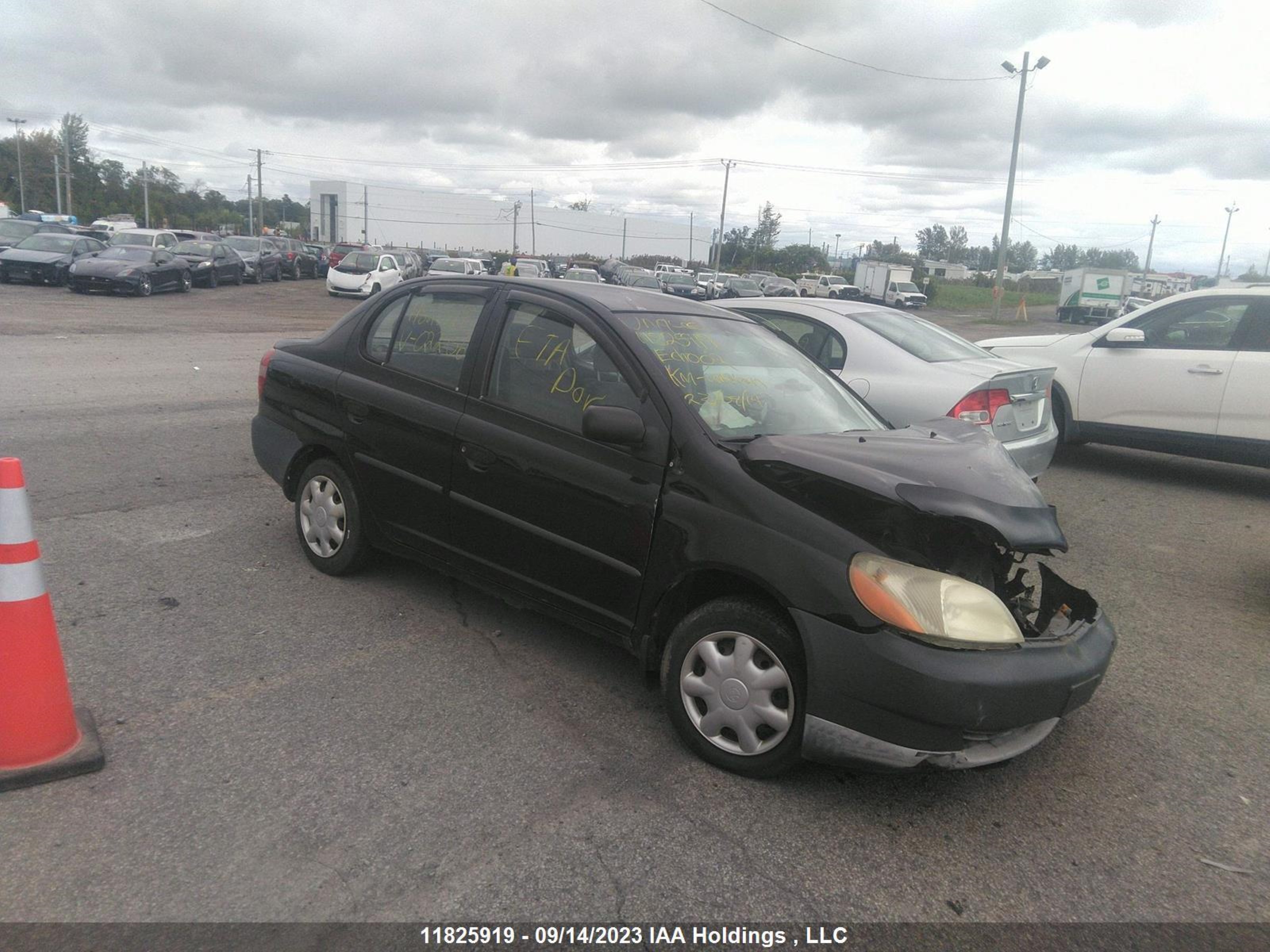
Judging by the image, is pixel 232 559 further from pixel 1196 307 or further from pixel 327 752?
pixel 1196 307

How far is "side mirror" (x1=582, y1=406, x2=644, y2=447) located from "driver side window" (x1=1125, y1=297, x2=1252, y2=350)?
23.1 feet

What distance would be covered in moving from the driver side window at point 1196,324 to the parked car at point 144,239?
3008cm

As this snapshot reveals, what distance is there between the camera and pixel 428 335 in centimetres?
464

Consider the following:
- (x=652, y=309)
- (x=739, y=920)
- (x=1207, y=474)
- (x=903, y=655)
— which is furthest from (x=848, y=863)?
(x=1207, y=474)

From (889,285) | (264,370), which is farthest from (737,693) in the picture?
(889,285)

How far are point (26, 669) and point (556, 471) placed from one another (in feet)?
6.35

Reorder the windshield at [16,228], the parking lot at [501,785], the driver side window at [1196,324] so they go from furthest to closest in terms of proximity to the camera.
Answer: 1. the windshield at [16,228]
2. the driver side window at [1196,324]
3. the parking lot at [501,785]

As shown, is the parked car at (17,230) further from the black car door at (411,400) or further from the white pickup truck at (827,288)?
the white pickup truck at (827,288)

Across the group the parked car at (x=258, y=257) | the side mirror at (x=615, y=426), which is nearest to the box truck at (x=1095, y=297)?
the parked car at (x=258, y=257)

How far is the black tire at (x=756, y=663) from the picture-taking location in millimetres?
3170

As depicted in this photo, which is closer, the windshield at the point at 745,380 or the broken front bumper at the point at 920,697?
the broken front bumper at the point at 920,697

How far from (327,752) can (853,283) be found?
233 feet

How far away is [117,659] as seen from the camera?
392 cm

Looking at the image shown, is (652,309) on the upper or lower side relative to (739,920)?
upper
